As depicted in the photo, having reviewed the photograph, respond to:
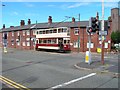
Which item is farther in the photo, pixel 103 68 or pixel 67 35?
pixel 67 35

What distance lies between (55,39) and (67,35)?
2.81 metres

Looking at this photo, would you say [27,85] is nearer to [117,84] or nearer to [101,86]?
[101,86]

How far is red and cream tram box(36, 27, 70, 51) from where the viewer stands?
4851 cm

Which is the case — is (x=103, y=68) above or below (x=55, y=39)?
below

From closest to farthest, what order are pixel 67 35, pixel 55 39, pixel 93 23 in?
pixel 93 23, pixel 55 39, pixel 67 35

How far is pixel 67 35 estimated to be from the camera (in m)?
51.1

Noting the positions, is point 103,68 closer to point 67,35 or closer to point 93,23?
point 93,23

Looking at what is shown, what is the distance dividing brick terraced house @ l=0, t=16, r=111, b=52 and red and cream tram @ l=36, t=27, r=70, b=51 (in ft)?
2.14

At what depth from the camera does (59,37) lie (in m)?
50.1

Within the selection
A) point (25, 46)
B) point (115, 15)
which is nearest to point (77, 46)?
point (25, 46)

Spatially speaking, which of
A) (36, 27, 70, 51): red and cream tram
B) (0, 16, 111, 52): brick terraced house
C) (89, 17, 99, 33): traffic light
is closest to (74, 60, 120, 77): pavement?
(89, 17, 99, 33): traffic light

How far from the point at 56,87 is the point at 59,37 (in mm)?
39423

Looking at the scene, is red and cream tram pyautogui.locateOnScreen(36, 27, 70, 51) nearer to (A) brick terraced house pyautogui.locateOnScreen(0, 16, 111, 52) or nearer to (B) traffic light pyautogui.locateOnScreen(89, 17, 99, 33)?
(A) brick terraced house pyautogui.locateOnScreen(0, 16, 111, 52)

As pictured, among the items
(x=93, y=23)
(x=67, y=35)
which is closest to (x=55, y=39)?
(x=67, y=35)
